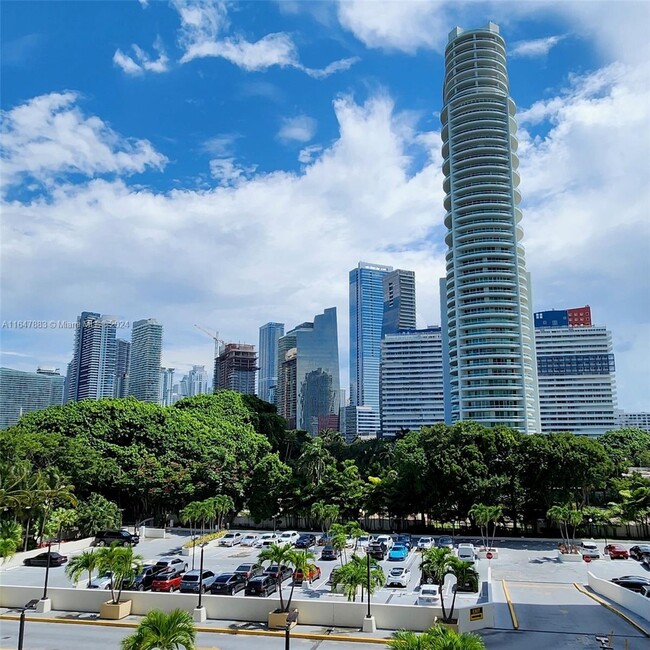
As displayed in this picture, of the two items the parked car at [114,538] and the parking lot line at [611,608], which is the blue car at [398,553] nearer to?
the parking lot line at [611,608]

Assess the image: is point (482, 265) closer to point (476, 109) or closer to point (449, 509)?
point (476, 109)

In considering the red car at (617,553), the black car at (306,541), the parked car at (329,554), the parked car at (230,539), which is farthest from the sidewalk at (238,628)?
the red car at (617,553)

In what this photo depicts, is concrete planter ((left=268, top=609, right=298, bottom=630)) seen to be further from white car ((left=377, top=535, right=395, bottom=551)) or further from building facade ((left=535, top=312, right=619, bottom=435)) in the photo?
building facade ((left=535, top=312, right=619, bottom=435))

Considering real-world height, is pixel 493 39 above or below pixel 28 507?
above

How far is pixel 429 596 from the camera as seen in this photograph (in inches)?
1158

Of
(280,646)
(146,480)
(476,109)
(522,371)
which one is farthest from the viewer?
(476,109)

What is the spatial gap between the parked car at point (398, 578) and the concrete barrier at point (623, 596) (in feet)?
35.6

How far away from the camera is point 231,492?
204 ft

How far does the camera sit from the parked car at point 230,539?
173 feet

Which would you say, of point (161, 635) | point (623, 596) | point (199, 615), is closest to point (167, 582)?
point (199, 615)

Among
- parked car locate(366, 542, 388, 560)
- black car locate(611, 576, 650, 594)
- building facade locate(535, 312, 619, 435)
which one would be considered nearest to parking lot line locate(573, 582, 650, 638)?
black car locate(611, 576, 650, 594)

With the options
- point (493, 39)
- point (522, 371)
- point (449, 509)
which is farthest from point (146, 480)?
point (493, 39)

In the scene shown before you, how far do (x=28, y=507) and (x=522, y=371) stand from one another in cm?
8574

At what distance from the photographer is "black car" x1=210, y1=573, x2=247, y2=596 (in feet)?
105
